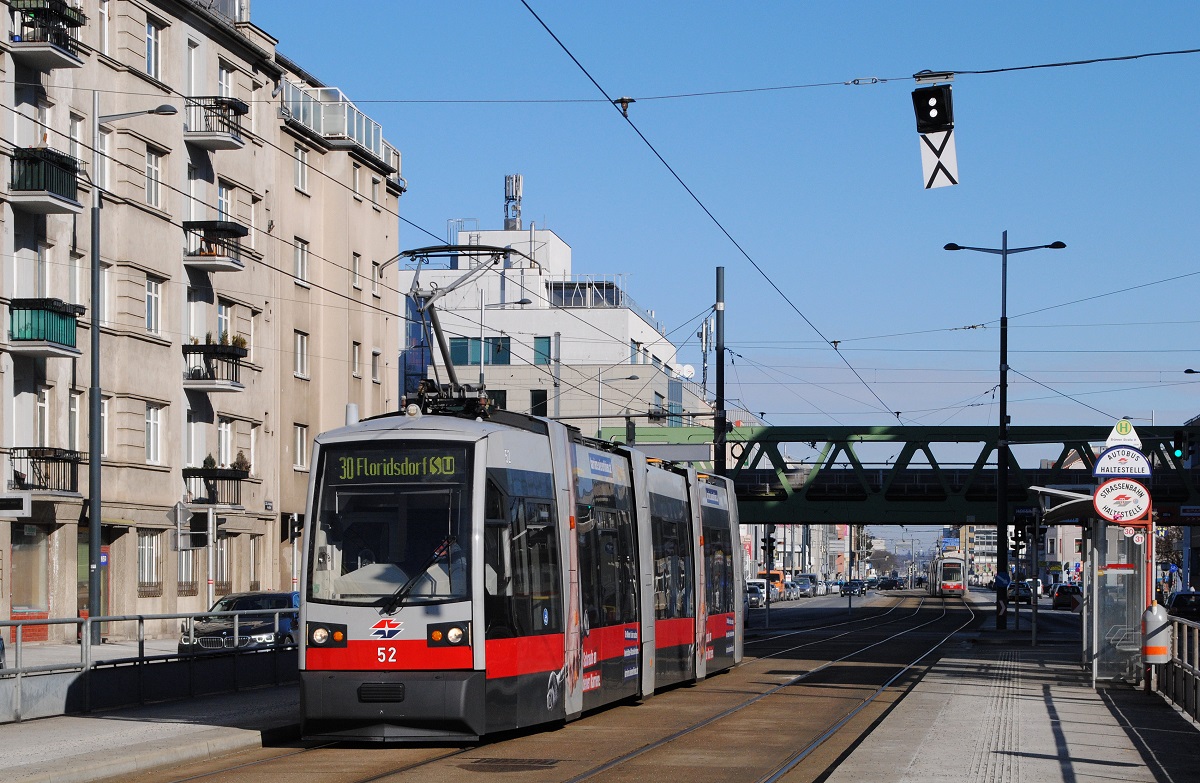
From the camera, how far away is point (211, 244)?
146 feet

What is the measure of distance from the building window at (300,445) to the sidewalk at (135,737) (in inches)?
1286

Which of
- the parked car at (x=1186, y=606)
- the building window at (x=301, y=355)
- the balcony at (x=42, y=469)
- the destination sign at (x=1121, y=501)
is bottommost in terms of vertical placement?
the parked car at (x=1186, y=606)

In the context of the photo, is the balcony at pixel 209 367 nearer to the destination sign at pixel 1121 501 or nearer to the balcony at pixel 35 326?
the balcony at pixel 35 326

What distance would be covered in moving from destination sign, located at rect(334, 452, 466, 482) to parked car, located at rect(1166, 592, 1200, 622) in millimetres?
37984

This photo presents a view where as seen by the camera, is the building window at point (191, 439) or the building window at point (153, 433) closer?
the building window at point (153, 433)

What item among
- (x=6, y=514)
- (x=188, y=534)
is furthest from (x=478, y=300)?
(x=6, y=514)

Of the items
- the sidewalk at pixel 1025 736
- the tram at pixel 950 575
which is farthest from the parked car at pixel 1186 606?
the tram at pixel 950 575

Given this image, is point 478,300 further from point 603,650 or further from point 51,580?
point 603,650

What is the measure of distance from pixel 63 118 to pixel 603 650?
82.6ft

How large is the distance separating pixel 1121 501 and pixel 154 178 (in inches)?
1133

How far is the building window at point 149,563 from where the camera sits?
41.4 metres

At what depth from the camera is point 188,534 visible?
29359 mm

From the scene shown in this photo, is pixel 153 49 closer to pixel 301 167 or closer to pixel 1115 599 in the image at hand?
pixel 301 167

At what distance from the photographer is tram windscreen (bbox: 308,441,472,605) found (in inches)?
586
